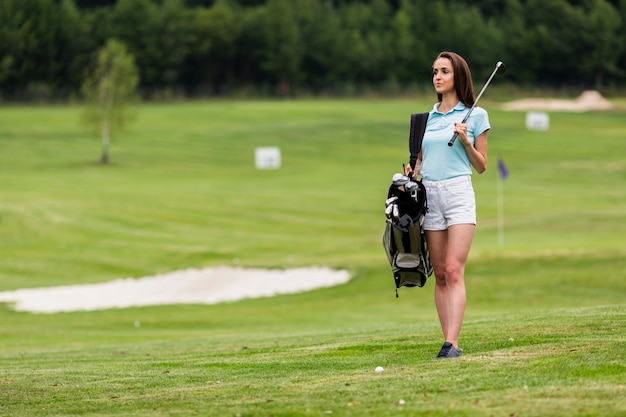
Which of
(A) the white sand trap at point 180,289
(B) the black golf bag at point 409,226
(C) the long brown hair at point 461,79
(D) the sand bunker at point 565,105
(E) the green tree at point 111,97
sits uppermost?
(C) the long brown hair at point 461,79

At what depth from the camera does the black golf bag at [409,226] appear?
384 inches

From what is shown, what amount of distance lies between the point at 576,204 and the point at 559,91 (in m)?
88.8

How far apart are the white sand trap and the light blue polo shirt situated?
54.6 feet

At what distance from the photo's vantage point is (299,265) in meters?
29.7

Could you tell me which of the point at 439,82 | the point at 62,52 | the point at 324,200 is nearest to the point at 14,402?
the point at 439,82

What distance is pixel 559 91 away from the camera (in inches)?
5310

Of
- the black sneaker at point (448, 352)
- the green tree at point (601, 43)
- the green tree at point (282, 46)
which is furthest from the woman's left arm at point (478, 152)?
the green tree at point (282, 46)

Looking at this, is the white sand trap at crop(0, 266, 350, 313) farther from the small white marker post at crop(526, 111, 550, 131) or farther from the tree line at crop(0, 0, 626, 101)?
the tree line at crop(0, 0, 626, 101)

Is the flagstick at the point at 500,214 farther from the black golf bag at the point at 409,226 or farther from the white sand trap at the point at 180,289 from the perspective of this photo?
the black golf bag at the point at 409,226

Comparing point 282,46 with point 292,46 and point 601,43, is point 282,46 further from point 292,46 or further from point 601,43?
point 601,43

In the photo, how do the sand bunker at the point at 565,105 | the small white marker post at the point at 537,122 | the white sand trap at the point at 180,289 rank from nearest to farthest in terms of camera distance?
the white sand trap at the point at 180,289, the small white marker post at the point at 537,122, the sand bunker at the point at 565,105

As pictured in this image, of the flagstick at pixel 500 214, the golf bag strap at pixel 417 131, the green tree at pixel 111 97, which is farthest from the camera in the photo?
the green tree at pixel 111 97

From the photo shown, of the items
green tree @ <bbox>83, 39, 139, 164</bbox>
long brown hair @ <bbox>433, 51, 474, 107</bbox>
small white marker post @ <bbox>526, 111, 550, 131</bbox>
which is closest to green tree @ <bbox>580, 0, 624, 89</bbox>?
small white marker post @ <bbox>526, 111, 550, 131</bbox>

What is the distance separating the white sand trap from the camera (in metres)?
26.2
